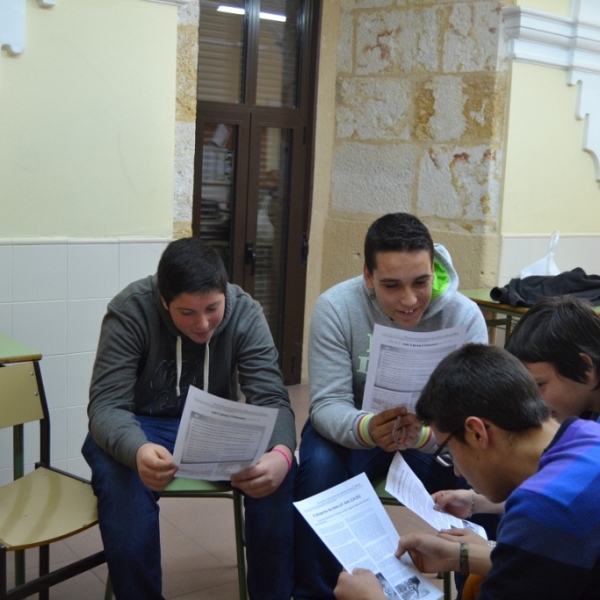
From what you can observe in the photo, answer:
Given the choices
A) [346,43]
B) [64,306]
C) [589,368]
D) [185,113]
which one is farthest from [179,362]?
[346,43]

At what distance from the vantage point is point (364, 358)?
8.00 feet

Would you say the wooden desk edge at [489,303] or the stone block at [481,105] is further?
the stone block at [481,105]

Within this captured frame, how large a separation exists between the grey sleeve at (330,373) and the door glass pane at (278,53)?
2.49 meters

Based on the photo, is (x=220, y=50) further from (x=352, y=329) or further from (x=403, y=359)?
(x=403, y=359)

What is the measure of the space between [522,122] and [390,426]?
2.71 meters

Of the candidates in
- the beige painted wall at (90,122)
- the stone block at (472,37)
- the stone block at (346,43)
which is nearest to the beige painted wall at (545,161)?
the stone block at (472,37)

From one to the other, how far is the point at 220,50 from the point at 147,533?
3021mm

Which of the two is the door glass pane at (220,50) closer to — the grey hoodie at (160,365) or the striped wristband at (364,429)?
the grey hoodie at (160,365)

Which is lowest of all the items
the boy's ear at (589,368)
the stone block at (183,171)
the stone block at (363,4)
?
the boy's ear at (589,368)

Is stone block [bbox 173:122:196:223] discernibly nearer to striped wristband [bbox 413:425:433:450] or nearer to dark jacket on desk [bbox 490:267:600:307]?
dark jacket on desk [bbox 490:267:600:307]

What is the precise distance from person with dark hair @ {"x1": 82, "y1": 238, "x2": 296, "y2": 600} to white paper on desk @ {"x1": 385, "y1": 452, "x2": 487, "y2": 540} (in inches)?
12.1

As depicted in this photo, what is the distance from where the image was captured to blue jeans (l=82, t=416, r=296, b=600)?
210 centimetres

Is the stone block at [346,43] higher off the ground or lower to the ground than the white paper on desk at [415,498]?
higher

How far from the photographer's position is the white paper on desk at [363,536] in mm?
1716
